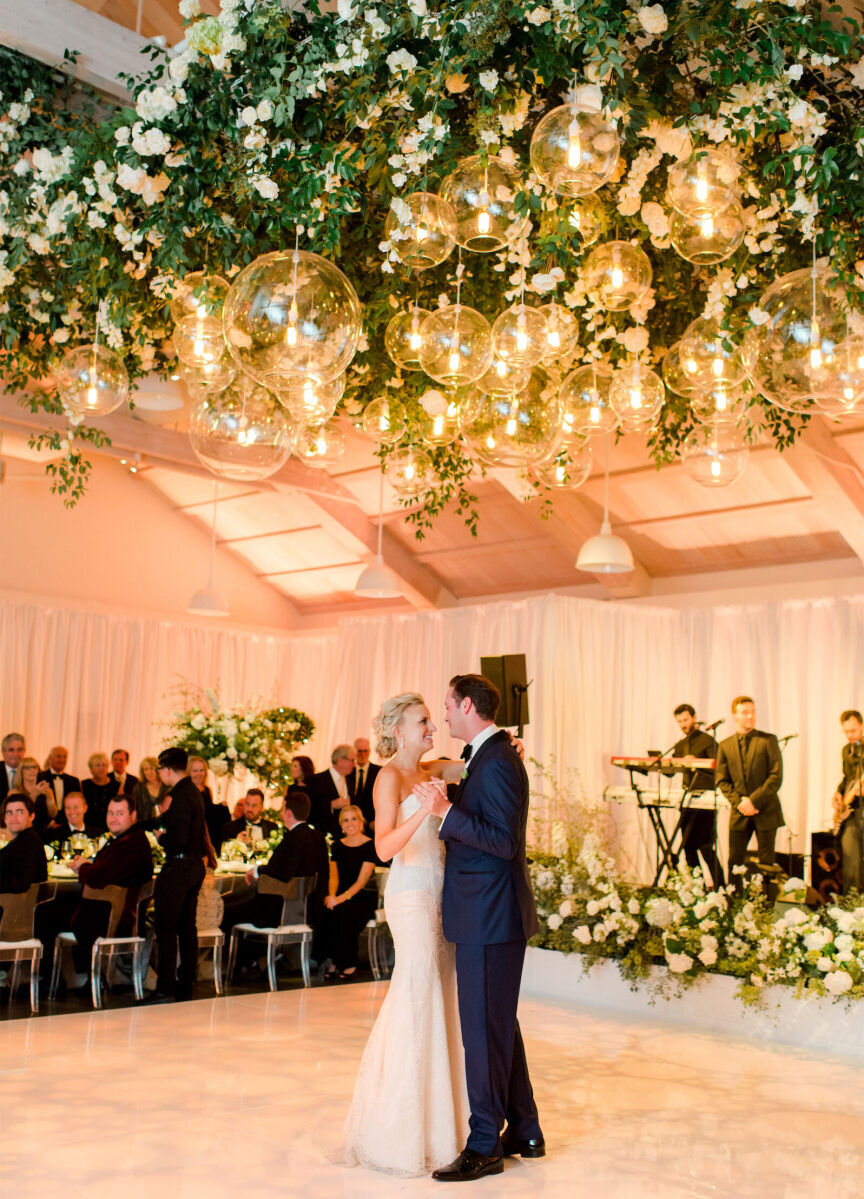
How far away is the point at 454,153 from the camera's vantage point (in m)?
4.08

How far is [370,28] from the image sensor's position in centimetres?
371

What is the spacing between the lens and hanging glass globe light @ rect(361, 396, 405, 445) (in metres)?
6.16

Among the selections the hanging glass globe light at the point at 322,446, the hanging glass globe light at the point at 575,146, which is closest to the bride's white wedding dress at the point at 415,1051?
the hanging glass globe light at the point at 575,146

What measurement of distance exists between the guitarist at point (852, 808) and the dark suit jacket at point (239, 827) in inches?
186

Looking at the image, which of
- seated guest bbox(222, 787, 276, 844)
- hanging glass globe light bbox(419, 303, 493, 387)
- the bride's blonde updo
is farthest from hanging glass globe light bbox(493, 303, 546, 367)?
seated guest bbox(222, 787, 276, 844)

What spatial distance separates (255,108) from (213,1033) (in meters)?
4.74

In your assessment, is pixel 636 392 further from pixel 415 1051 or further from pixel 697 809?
pixel 697 809

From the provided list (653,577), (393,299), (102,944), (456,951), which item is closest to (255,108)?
(393,299)

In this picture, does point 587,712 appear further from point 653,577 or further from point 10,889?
point 10,889

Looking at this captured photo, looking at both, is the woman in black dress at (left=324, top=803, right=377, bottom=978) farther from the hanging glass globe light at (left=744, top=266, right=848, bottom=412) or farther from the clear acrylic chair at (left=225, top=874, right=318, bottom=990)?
the hanging glass globe light at (left=744, top=266, right=848, bottom=412)

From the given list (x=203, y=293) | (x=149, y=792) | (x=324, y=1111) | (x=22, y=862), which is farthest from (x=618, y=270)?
(x=149, y=792)

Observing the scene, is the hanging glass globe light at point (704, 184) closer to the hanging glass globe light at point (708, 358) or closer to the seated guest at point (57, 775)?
the hanging glass globe light at point (708, 358)

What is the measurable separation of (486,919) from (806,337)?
216 cm

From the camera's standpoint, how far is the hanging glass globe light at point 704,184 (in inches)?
144
